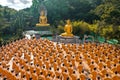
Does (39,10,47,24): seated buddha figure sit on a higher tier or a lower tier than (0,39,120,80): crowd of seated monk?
higher

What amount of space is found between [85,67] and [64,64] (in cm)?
107

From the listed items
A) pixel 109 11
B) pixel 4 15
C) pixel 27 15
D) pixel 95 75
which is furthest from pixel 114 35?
pixel 4 15

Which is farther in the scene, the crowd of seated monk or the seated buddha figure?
the seated buddha figure

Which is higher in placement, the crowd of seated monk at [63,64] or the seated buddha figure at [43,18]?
the seated buddha figure at [43,18]

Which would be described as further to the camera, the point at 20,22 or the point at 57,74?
the point at 20,22

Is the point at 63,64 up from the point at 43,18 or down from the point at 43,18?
Answer: down

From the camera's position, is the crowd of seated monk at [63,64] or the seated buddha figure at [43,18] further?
the seated buddha figure at [43,18]

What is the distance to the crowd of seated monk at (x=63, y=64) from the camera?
1190cm

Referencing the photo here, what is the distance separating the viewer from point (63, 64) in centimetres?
1410

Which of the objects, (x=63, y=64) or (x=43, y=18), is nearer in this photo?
(x=63, y=64)

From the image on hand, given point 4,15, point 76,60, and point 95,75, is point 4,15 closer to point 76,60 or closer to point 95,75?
point 76,60

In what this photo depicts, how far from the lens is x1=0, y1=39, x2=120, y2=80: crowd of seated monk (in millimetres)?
11898

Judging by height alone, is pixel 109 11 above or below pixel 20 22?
above

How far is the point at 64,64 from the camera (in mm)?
14094
